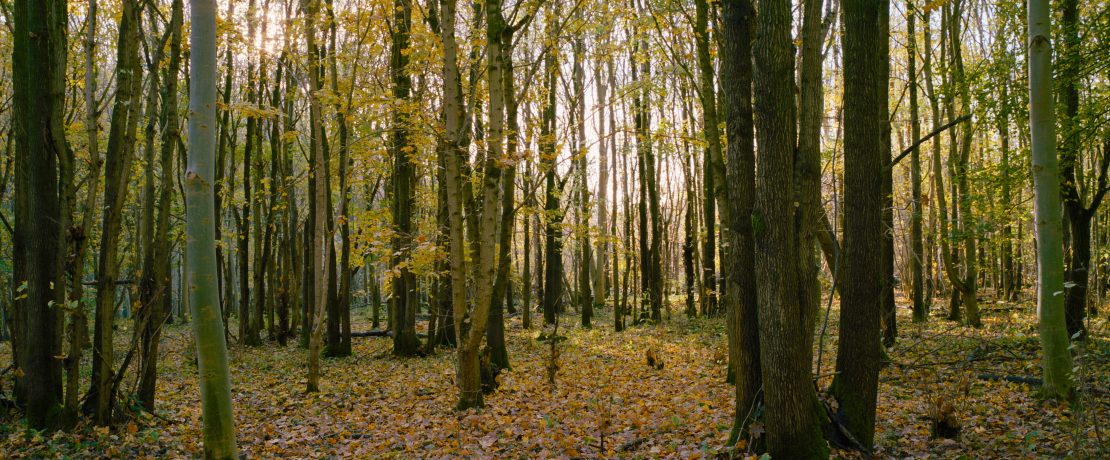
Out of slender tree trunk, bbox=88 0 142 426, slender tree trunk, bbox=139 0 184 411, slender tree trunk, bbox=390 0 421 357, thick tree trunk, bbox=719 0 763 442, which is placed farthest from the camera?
slender tree trunk, bbox=390 0 421 357

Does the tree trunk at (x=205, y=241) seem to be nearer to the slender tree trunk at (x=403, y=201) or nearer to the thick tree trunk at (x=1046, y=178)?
the thick tree trunk at (x=1046, y=178)

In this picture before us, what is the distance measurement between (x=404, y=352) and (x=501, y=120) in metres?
7.67

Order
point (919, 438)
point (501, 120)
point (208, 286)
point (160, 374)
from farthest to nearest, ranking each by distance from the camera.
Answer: point (160, 374)
point (501, 120)
point (919, 438)
point (208, 286)

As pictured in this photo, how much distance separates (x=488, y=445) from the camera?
6.34 metres

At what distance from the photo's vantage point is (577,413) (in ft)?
25.5

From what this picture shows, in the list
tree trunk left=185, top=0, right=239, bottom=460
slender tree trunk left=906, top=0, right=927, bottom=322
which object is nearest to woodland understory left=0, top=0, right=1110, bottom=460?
tree trunk left=185, top=0, right=239, bottom=460

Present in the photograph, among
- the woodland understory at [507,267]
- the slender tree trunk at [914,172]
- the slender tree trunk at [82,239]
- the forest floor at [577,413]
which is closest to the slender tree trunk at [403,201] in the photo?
the woodland understory at [507,267]

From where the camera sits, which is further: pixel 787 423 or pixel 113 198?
pixel 113 198

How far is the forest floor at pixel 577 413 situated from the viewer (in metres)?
5.75

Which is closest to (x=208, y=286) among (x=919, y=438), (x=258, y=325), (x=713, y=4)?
(x=919, y=438)

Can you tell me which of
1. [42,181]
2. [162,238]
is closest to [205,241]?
[162,238]

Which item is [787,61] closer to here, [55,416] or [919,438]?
[919,438]

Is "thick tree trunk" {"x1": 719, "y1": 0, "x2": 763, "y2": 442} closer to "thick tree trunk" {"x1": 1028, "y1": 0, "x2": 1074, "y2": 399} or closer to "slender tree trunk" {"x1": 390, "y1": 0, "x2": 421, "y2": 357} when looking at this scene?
"thick tree trunk" {"x1": 1028, "y1": 0, "x2": 1074, "y2": 399}

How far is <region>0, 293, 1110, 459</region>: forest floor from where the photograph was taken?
5750mm
